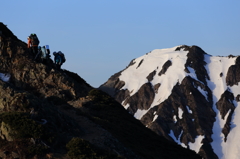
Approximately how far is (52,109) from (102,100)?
1409 cm

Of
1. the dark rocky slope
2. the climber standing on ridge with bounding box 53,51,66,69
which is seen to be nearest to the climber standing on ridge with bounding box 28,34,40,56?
the dark rocky slope

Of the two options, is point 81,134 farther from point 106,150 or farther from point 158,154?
point 158,154

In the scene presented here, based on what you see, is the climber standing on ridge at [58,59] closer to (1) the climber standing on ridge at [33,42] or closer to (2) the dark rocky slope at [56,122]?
(2) the dark rocky slope at [56,122]

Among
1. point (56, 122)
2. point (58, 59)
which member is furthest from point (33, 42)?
point (56, 122)

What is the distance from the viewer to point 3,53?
136 ft

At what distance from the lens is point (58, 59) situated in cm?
4322

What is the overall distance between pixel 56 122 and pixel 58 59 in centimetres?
1754

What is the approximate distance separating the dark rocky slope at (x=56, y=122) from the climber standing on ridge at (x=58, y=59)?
1.05 meters

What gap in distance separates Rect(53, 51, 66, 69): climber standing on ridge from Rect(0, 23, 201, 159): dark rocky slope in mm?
1046

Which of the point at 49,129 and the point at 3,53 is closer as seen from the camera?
the point at 49,129

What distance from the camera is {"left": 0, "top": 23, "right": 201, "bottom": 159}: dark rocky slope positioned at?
907 inches

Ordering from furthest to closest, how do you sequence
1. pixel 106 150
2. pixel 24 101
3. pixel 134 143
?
pixel 134 143 → pixel 24 101 → pixel 106 150

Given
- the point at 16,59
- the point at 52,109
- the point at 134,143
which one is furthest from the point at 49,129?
the point at 16,59

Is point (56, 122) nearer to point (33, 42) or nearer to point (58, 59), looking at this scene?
point (33, 42)
